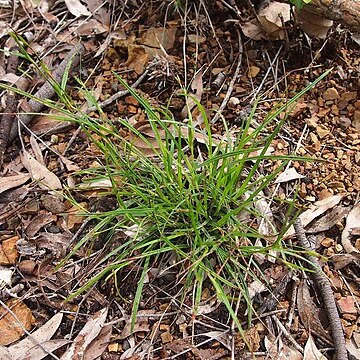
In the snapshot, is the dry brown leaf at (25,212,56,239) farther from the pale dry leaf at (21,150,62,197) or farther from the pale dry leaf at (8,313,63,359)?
the pale dry leaf at (8,313,63,359)

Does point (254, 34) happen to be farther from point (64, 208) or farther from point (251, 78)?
point (64, 208)

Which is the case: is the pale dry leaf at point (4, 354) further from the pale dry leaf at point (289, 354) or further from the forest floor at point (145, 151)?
the pale dry leaf at point (289, 354)

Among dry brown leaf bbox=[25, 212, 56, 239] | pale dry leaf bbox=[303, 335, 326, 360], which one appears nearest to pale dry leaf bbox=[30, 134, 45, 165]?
dry brown leaf bbox=[25, 212, 56, 239]

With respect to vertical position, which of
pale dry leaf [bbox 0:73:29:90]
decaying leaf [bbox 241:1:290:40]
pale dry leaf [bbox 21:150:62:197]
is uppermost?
decaying leaf [bbox 241:1:290:40]

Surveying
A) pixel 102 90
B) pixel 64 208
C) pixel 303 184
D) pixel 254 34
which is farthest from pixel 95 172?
pixel 254 34

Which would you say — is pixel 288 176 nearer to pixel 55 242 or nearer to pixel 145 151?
pixel 145 151

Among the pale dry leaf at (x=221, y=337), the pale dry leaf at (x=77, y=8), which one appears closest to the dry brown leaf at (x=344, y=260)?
the pale dry leaf at (x=221, y=337)

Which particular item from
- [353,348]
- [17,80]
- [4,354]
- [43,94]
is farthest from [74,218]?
[353,348]
